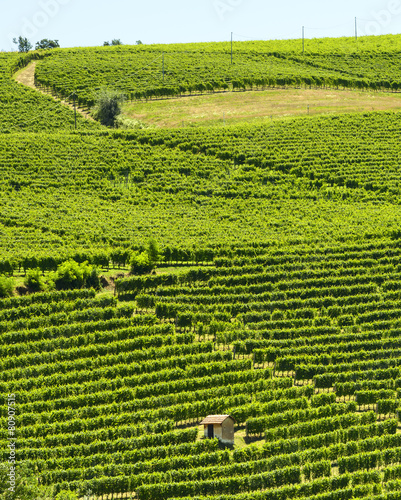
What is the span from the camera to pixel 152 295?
42219 mm

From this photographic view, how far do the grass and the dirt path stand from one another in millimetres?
5587

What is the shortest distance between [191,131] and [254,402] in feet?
155

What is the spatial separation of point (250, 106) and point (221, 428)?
6266cm

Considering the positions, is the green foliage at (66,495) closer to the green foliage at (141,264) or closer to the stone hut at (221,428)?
the stone hut at (221,428)

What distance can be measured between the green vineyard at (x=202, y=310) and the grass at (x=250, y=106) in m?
6.25

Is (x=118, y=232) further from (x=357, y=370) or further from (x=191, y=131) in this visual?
(x=191, y=131)

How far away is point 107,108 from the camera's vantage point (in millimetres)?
82438

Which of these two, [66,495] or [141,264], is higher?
[141,264]

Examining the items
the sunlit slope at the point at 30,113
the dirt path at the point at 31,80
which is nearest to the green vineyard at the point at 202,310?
the sunlit slope at the point at 30,113

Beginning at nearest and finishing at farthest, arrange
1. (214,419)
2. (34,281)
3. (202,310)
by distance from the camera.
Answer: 1. (214,419)
2. (202,310)
3. (34,281)

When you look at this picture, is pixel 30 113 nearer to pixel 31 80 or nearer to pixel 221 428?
pixel 31 80

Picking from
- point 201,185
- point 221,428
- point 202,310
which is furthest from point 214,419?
point 201,185

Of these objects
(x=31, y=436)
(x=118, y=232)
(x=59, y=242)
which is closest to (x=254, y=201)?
(x=118, y=232)

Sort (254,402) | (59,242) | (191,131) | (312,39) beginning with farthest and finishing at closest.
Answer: (312,39) < (191,131) < (59,242) < (254,402)
